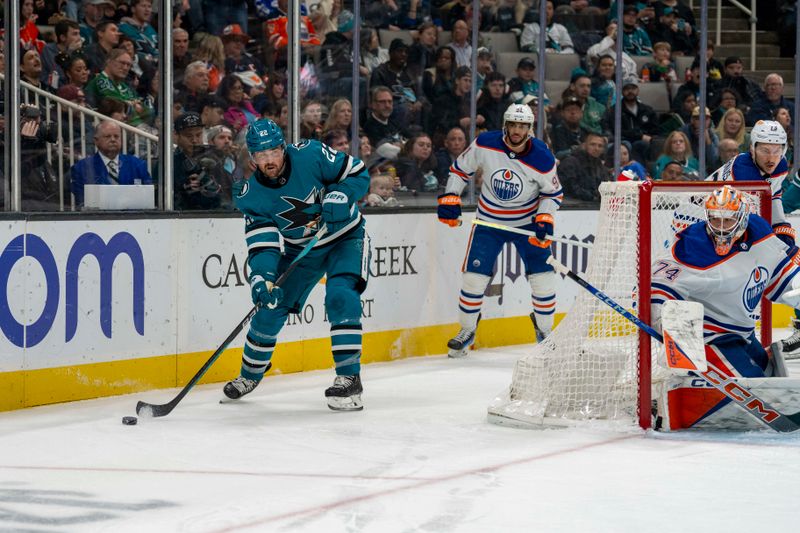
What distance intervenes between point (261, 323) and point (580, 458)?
1537mm

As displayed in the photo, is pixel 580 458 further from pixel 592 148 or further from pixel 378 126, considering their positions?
pixel 592 148

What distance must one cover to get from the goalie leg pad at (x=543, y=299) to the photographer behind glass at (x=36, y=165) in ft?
8.24

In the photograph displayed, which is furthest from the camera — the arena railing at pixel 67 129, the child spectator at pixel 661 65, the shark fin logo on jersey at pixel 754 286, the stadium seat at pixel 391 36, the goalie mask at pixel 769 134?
the child spectator at pixel 661 65

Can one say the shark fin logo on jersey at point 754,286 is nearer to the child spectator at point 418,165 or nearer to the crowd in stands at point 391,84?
the crowd in stands at point 391,84

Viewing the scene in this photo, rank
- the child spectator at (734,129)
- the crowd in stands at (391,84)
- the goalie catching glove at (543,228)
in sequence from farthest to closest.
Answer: the child spectator at (734,129) → the goalie catching glove at (543,228) → the crowd in stands at (391,84)

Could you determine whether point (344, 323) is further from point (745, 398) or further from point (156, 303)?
point (745, 398)

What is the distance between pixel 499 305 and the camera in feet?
23.1

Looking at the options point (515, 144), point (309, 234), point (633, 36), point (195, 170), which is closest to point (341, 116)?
point (515, 144)

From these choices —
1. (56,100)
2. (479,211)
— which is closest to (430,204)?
(479,211)

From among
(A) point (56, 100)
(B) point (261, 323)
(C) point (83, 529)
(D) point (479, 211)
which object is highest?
(A) point (56, 100)

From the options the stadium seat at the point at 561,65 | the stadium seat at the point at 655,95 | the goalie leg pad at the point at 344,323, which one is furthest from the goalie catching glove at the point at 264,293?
the stadium seat at the point at 655,95

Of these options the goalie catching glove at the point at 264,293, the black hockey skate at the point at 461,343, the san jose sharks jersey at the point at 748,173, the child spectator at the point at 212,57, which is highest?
the child spectator at the point at 212,57

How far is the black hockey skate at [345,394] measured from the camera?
4746mm

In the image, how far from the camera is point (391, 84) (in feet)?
22.0
